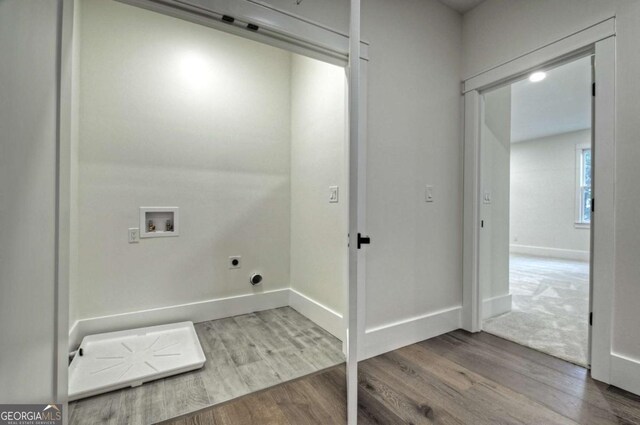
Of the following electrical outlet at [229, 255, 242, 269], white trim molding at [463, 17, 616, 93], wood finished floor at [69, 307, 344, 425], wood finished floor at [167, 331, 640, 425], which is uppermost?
white trim molding at [463, 17, 616, 93]

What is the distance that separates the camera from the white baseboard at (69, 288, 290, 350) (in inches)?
84.0

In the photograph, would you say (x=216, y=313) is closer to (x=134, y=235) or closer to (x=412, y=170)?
(x=134, y=235)

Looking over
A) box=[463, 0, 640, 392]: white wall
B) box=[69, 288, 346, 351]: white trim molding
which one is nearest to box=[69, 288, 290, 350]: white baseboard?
box=[69, 288, 346, 351]: white trim molding

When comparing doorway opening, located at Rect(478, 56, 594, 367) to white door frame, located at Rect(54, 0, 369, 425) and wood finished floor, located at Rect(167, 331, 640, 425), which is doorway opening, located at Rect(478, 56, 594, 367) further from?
white door frame, located at Rect(54, 0, 369, 425)

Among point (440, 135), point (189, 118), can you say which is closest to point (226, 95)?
point (189, 118)

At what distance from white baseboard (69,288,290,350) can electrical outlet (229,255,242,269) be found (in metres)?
0.29

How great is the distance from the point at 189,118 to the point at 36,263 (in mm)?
1850

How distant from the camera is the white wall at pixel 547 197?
5906mm

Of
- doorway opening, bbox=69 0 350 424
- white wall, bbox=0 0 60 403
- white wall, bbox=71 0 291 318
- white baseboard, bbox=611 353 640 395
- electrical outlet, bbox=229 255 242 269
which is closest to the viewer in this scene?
white wall, bbox=0 0 60 403

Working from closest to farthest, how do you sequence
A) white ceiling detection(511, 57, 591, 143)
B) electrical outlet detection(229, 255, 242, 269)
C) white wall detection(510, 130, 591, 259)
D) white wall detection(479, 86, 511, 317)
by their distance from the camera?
white wall detection(479, 86, 511, 317) < electrical outlet detection(229, 255, 242, 269) < white ceiling detection(511, 57, 591, 143) < white wall detection(510, 130, 591, 259)

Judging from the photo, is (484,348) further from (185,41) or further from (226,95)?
(185,41)

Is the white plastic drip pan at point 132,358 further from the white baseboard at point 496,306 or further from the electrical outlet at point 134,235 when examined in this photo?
the white baseboard at point 496,306

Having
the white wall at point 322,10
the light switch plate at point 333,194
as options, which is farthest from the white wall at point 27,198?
the light switch plate at point 333,194

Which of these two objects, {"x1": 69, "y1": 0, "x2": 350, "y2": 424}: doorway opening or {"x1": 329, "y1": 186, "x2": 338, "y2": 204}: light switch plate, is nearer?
{"x1": 69, "y1": 0, "x2": 350, "y2": 424}: doorway opening
